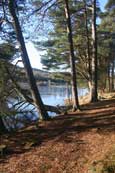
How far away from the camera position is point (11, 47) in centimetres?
1323

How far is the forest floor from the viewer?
6082 mm

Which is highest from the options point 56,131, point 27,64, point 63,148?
point 27,64

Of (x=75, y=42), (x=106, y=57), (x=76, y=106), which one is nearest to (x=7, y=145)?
(x=76, y=106)

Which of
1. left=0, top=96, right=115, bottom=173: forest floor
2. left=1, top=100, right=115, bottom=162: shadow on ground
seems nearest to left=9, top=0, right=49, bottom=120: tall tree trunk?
left=1, top=100, right=115, bottom=162: shadow on ground

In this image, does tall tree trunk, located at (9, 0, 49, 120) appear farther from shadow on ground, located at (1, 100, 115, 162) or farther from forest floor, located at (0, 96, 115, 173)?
forest floor, located at (0, 96, 115, 173)

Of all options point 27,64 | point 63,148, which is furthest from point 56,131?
point 27,64

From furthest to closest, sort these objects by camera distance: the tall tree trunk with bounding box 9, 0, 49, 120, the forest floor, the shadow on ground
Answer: the tall tree trunk with bounding box 9, 0, 49, 120 → the shadow on ground → the forest floor

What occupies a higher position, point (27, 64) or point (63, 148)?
point (27, 64)

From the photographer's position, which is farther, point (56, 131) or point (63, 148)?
point (56, 131)

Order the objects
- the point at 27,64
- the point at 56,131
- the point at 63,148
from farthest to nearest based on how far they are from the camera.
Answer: the point at 27,64
the point at 56,131
the point at 63,148

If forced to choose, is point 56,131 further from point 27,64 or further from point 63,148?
point 27,64

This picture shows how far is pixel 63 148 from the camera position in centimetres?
700

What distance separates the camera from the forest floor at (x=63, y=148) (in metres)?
6.08

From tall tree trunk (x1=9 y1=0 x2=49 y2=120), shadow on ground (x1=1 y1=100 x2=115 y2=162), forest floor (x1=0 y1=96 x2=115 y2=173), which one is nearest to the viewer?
forest floor (x1=0 y1=96 x2=115 y2=173)
